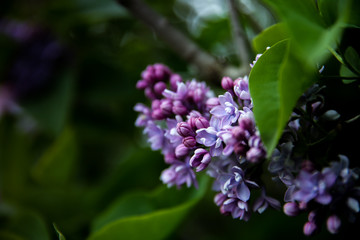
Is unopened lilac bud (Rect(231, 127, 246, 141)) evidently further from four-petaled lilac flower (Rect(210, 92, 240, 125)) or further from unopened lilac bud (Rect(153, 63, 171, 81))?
unopened lilac bud (Rect(153, 63, 171, 81))

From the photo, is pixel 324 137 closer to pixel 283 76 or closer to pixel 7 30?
pixel 283 76

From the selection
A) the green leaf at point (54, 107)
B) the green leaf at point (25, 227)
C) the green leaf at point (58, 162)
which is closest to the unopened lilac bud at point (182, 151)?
the green leaf at point (25, 227)

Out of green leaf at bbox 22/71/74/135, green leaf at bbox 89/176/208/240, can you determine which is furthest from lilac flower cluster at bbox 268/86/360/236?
green leaf at bbox 22/71/74/135

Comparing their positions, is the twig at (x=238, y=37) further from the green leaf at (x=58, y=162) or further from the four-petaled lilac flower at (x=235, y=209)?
the green leaf at (x=58, y=162)

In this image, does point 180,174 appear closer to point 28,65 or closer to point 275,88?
point 275,88

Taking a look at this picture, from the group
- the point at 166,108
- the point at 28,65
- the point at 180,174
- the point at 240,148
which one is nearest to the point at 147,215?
the point at 180,174

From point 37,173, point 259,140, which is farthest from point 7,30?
point 259,140
